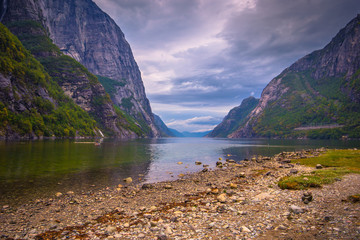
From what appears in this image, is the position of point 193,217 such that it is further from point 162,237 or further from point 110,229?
point 110,229

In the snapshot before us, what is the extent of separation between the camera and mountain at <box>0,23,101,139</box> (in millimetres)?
111706

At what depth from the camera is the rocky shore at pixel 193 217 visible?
10.2m

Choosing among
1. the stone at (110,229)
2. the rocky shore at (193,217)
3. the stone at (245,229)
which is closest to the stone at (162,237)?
the rocky shore at (193,217)

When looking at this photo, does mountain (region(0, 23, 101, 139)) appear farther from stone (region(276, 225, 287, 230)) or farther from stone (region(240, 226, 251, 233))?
stone (region(276, 225, 287, 230))

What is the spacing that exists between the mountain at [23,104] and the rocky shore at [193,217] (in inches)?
4684

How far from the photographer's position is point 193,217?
531 inches

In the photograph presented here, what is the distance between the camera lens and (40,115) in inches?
5561

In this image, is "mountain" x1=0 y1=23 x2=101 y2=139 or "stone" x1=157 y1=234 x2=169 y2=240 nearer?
"stone" x1=157 y1=234 x2=169 y2=240

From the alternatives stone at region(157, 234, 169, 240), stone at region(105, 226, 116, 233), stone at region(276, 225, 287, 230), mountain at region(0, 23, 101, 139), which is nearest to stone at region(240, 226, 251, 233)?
stone at region(276, 225, 287, 230)

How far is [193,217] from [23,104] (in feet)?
511

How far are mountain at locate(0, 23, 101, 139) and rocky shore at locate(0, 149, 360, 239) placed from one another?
118975 millimetres

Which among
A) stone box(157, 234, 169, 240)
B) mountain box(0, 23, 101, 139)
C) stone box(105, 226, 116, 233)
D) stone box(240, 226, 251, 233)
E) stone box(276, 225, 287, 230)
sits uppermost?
mountain box(0, 23, 101, 139)

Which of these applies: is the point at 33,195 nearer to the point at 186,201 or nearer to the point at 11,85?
the point at 186,201

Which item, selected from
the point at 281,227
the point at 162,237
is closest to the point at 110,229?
the point at 162,237
